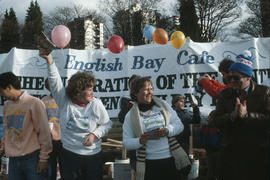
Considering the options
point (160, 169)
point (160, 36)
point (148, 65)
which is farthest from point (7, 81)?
point (148, 65)

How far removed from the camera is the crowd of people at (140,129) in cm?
233

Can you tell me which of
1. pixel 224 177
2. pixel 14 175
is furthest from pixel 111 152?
pixel 224 177

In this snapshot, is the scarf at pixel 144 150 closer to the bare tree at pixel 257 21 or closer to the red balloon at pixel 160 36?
the red balloon at pixel 160 36

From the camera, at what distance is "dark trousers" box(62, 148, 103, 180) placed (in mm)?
2703

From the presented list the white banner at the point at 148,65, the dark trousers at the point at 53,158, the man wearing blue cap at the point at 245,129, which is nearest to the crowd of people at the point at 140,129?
the man wearing blue cap at the point at 245,129

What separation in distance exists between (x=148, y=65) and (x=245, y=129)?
438cm

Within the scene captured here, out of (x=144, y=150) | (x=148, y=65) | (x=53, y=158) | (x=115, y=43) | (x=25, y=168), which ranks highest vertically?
(x=115, y=43)

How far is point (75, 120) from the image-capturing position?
2.71 metres

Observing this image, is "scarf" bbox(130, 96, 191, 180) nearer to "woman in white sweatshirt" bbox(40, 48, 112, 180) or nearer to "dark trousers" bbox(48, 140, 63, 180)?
"woman in white sweatshirt" bbox(40, 48, 112, 180)

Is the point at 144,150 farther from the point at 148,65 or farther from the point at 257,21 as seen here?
the point at 257,21

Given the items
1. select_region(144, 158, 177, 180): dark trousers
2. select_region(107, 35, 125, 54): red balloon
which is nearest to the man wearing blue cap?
select_region(144, 158, 177, 180): dark trousers

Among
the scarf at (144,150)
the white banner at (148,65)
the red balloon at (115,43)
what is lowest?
the scarf at (144,150)

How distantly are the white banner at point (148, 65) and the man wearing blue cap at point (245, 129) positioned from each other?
12.4 feet

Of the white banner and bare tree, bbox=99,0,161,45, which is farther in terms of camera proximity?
bare tree, bbox=99,0,161,45
